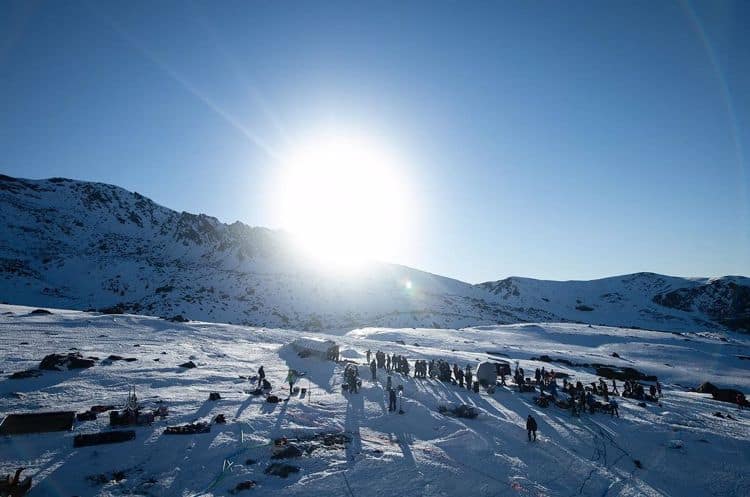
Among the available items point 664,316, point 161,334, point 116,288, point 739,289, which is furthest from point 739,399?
point 739,289

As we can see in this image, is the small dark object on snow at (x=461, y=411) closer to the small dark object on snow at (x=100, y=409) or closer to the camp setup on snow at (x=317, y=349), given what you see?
the small dark object on snow at (x=100, y=409)

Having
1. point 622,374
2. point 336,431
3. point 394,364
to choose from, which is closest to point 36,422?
point 336,431

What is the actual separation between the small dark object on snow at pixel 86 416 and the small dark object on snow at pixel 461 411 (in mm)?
17225

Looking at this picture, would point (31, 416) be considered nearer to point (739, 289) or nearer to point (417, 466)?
point (417, 466)

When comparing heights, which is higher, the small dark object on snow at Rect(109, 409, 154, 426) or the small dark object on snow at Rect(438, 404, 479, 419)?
the small dark object on snow at Rect(109, 409, 154, 426)

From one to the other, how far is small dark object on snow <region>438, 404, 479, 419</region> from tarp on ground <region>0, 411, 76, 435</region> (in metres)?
17.9

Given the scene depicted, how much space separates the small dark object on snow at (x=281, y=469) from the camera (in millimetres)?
12702

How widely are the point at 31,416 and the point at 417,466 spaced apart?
14455mm

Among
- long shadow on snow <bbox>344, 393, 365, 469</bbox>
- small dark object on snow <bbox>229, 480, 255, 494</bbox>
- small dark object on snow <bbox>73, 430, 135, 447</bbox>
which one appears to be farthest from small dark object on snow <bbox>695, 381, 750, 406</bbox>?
small dark object on snow <bbox>73, 430, 135, 447</bbox>

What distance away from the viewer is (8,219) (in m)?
118

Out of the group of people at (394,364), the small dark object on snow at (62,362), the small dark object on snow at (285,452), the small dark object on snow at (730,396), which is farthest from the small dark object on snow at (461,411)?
the small dark object on snow at (730,396)

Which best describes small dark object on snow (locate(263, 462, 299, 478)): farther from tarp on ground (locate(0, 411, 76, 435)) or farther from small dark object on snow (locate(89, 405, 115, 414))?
small dark object on snow (locate(89, 405, 115, 414))

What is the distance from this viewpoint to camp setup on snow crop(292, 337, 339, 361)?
125 feet

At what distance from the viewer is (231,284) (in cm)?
10425
